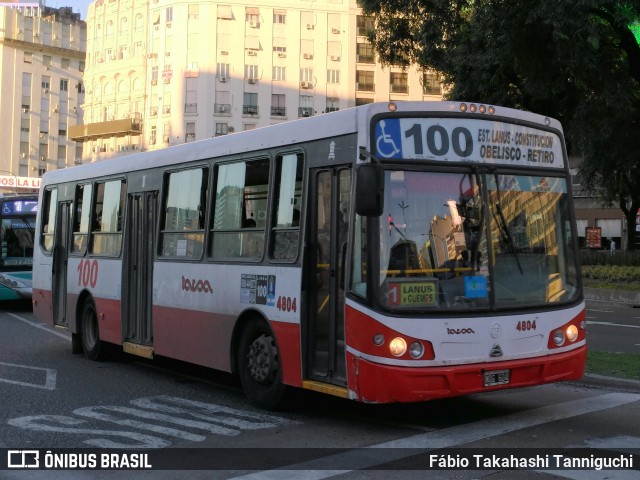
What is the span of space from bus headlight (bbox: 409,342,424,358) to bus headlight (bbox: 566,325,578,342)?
1.70 metres

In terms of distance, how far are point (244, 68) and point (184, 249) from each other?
74456mm

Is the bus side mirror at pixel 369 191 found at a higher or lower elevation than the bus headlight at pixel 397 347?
higher

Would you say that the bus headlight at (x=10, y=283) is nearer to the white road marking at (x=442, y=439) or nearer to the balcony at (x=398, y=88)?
the white road marking at (x=442, y=439)

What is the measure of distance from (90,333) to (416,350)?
7362mm

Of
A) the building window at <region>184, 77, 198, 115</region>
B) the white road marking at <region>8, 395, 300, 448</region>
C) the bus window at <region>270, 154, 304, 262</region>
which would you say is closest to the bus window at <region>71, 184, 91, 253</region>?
the white road marking at <region>8, 395, 300, 448</region>

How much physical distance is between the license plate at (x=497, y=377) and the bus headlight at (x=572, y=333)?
881 millimetres

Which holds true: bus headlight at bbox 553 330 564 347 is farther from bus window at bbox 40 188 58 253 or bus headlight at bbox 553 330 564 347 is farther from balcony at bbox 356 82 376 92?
balcony at bbox 356 82 376 92

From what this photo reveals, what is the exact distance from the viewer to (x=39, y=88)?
98750 mm

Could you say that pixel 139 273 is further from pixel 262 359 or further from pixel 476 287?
pixel 476 287

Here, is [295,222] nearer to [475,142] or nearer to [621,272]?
[475,142]

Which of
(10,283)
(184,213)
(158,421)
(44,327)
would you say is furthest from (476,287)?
(10,283)

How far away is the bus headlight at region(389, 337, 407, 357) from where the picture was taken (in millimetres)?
7594

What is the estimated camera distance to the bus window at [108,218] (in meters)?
12.8

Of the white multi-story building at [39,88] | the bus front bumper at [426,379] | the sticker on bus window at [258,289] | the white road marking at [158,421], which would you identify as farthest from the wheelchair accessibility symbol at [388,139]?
the white multi-story building at [39,88]
